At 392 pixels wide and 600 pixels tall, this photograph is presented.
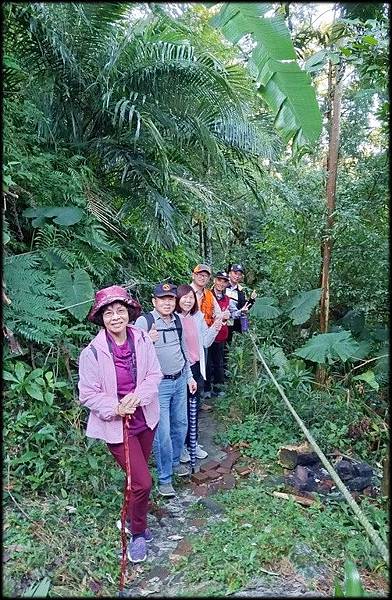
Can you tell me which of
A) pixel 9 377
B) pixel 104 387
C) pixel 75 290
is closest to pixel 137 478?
pixel 104 387

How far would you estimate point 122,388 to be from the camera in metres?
2.93

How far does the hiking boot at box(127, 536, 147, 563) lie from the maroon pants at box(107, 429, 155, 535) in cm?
5

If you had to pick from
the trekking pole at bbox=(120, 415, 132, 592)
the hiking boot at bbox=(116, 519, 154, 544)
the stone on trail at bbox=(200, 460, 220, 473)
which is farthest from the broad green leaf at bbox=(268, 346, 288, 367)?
the trekking pole at bbox=(120, 415, 132, 592)

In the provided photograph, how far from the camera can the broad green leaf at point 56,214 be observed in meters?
4.66

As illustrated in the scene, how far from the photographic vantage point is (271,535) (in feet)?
9.86

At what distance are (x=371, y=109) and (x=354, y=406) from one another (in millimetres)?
4404

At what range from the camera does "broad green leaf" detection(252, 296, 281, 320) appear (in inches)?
285

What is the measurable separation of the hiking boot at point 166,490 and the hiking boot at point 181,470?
35cm

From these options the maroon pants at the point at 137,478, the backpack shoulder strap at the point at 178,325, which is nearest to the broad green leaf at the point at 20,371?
the maroon pants at the point at 137,478

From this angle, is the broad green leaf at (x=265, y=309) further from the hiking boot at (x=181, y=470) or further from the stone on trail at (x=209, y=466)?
the hiking boot at (x=181, y=470)

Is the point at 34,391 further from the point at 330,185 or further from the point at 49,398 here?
the point at 330,185

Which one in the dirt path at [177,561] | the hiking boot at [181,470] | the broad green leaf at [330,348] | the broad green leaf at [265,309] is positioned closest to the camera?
the dirt path at [177,561]

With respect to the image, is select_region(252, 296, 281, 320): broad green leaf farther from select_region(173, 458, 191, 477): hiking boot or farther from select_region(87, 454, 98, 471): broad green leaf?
select_region(87, 454, 98, 471): broad green leaf

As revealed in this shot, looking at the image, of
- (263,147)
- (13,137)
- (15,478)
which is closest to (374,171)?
(263,147)
